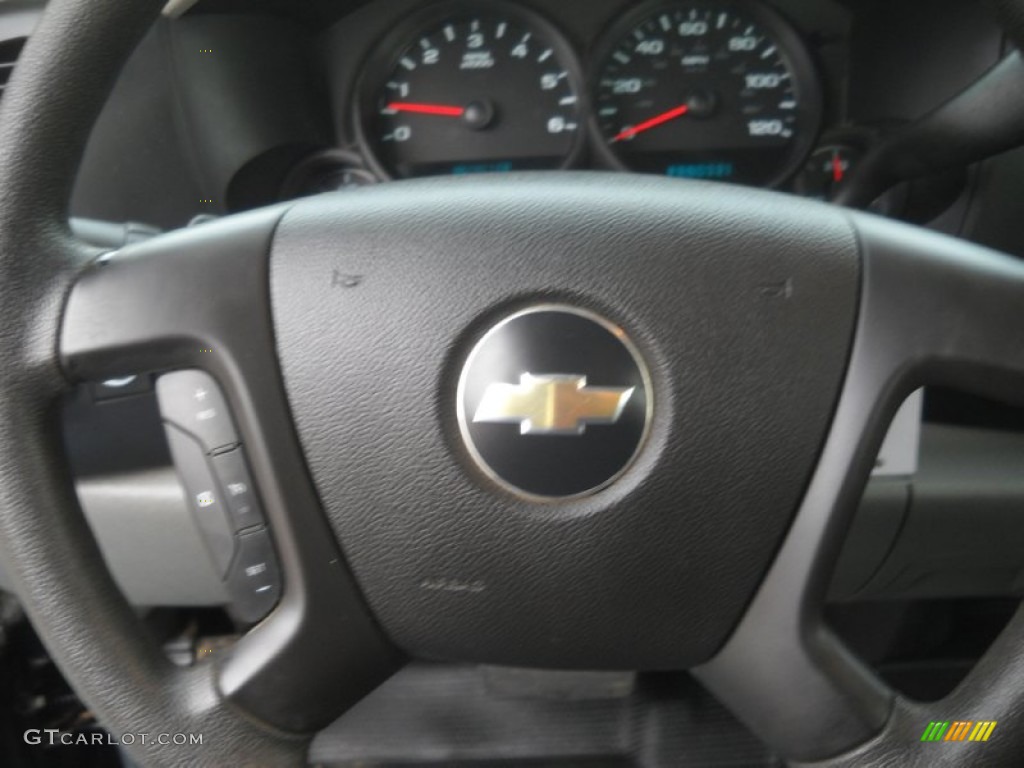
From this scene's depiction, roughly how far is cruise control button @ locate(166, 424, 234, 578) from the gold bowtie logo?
259 millimetres

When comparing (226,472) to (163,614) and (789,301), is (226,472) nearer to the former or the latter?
(789,301)

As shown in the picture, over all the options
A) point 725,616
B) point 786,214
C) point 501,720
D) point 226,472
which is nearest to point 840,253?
point 786,214

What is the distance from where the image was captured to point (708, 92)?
4.41ft

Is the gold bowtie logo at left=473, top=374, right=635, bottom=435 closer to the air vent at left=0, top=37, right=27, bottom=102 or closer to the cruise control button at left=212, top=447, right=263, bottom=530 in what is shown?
the cruise control button at left=212, top=447, right=263, bottom=530

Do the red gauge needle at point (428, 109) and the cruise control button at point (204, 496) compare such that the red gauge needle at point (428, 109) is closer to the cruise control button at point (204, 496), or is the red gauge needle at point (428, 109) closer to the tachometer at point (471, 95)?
the tachometer at point (471, 95)

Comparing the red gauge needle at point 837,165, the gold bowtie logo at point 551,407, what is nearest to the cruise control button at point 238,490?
the gold bowtie logo at point 551,407

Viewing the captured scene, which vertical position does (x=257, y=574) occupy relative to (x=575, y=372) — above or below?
below

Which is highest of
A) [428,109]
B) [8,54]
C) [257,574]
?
[8,54]

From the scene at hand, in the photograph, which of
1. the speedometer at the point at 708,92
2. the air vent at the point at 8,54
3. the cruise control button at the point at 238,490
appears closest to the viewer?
the cruise control button at the point at 238,490

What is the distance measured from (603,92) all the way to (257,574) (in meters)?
0.90

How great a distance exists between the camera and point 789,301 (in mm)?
633

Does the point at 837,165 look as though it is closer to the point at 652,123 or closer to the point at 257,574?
the point at 652,123

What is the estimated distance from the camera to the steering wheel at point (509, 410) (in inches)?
24.6

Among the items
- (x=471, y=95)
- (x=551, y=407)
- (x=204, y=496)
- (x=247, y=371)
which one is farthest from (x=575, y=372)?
(x=471, y=95)
